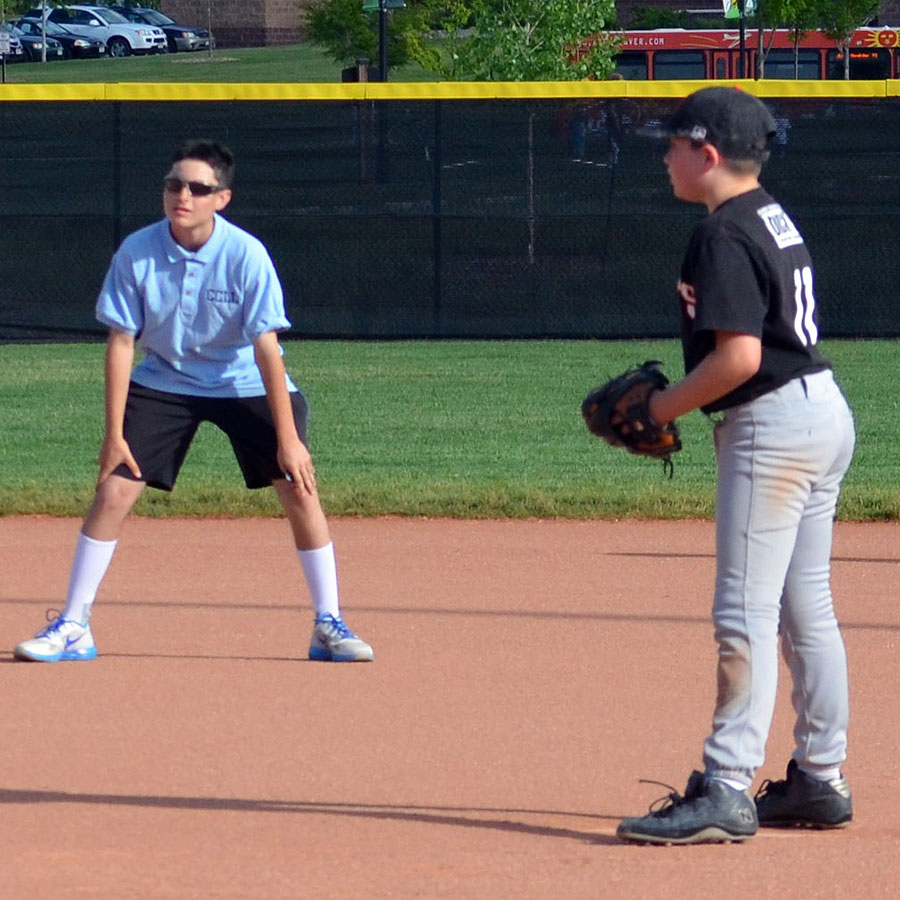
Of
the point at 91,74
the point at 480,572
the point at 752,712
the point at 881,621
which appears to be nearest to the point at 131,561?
the point at 480,572

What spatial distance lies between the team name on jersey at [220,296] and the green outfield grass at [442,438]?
3266 mm

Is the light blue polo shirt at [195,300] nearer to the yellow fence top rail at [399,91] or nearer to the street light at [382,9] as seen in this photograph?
the yellow fence top rail at [399,91]

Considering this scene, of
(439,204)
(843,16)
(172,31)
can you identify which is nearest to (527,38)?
(843,16)

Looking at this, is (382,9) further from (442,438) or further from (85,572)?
(85,572)

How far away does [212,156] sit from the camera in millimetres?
5336

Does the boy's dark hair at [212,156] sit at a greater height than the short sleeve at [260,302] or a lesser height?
greater

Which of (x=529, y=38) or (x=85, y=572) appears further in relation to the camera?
(x=529, y=38)

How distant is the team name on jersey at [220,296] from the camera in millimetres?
5324

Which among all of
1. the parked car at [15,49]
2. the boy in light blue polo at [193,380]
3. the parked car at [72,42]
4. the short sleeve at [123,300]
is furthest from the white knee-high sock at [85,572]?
the parked car at [72,42]

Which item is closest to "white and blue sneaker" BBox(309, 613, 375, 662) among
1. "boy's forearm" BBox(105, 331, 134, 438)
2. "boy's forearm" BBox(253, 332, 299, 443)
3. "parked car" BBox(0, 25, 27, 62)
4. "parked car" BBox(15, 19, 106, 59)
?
"boy's forearm" BBox(253, 332, 299, 443)

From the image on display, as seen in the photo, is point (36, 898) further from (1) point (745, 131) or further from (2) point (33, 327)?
(2) point (33, 327)

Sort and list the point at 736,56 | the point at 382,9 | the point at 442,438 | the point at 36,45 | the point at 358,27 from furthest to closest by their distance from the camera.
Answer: the point at 36,45
the point at 736,56
the point at 358,27
the point at 382,9
the point at 442,438

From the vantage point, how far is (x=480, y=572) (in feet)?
23.6

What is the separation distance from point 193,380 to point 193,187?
2.00 feet
